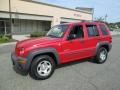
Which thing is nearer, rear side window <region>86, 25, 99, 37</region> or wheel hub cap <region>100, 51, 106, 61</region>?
rear side window <region>86, 25, 99, 37</region>

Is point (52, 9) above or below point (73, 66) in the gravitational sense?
above

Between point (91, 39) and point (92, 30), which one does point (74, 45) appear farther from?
point (92, 30)

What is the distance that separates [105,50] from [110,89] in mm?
3374

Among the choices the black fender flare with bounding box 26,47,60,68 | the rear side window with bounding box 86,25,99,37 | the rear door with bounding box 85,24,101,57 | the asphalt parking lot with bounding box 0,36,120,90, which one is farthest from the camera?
the rear side window with bounding box 86,25,99,37

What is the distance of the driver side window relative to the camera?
19.5 feet

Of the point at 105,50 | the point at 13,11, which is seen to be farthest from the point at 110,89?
the point at 13,11

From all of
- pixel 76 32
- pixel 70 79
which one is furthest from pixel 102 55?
pixel 70 79

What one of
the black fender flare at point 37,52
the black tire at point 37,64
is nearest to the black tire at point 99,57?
the black fender flare at point 37,52

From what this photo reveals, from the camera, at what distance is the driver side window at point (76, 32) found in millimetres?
5950

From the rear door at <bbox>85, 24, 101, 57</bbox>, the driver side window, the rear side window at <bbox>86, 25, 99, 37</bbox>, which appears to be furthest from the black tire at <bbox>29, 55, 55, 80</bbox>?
the rear side window at <bbox>86, 25, 99, 37</bbox>

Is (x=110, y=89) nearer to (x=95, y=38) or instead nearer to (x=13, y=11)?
(x=95, y=38)

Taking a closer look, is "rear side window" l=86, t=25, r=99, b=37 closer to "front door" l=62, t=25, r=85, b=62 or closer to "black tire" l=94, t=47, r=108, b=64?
"front door" l=62, t=25, r=85, b=62

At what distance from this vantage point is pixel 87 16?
153ft

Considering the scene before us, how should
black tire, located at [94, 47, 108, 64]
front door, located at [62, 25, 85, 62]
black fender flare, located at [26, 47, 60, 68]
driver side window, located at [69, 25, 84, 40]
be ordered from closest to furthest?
black fender flare, located at [26, 47, 60, 68] < front door, located at [62, 25, 85, 62] < driver side window, located at [69, 25, 84, 40] < black tire, located at [94, 47, 108, 64]
